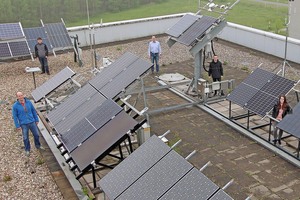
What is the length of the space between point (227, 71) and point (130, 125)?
1032 centimetres

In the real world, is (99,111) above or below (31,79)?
above

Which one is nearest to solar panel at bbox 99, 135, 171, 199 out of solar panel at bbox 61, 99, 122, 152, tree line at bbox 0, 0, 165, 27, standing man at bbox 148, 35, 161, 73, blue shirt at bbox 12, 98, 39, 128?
solar panel at bbox 61, 99, 122, 152

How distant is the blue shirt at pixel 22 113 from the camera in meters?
11.4

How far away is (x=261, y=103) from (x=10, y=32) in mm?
13508

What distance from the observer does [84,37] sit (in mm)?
23672

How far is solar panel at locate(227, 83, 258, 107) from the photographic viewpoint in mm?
12688

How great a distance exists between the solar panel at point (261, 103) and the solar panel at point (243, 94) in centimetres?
14

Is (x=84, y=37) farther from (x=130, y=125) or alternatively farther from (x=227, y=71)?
(x=130, y=125)

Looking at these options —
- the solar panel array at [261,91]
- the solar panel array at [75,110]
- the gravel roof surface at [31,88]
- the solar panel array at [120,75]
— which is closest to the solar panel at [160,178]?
the gravel roof surface at [31,88]

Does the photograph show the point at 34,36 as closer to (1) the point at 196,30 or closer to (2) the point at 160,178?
(1) the point at 196,30

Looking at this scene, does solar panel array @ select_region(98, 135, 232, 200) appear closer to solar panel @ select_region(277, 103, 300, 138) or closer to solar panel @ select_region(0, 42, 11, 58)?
solar panel @ select_region(277, 103, 300, 138)

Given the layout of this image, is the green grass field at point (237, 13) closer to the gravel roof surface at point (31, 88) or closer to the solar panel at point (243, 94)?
the gravel roof surface at point (31, 88)

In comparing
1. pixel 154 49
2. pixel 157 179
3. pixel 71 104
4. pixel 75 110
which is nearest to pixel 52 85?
pixel 71 104

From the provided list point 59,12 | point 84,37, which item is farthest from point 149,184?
point 59,12
